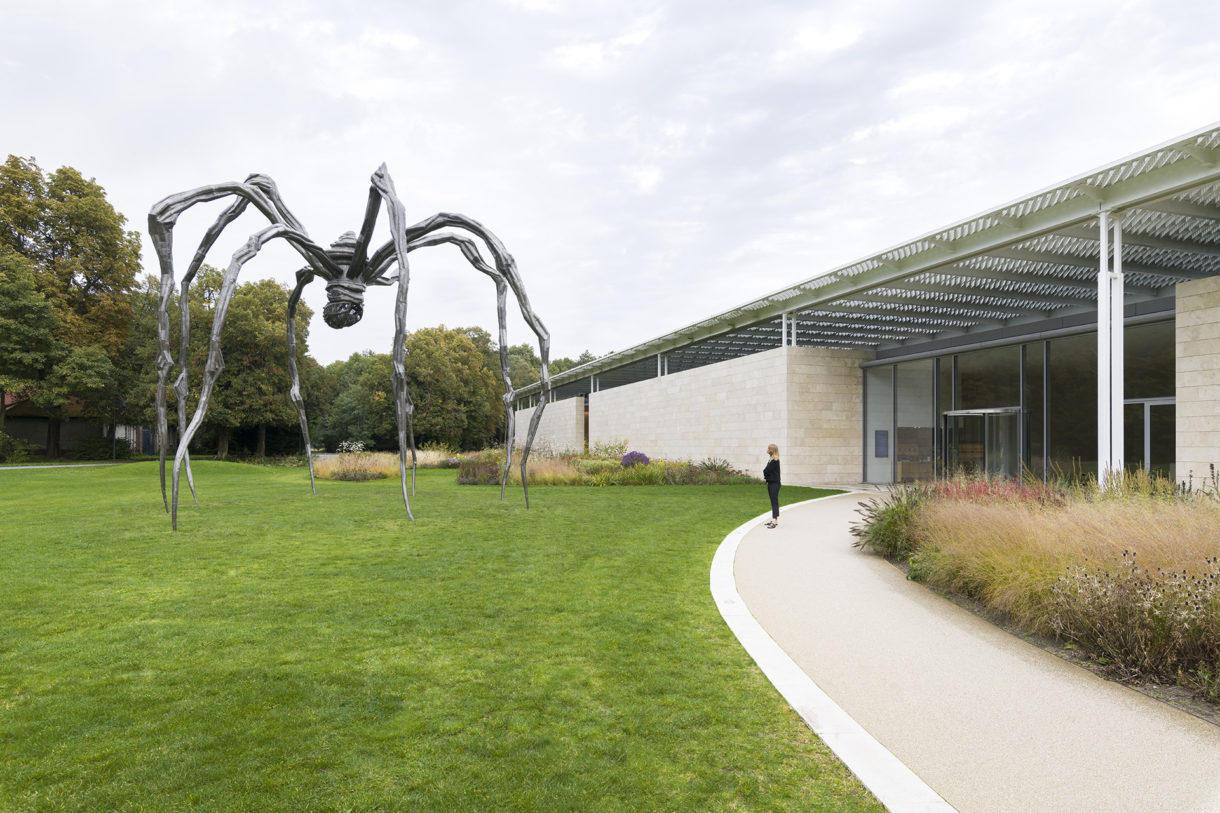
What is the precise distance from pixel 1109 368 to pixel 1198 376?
4.83 feet

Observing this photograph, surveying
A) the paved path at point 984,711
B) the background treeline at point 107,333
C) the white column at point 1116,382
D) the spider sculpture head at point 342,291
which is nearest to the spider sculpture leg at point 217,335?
the spider sculpture head at point 342,291

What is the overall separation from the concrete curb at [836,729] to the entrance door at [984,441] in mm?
14568

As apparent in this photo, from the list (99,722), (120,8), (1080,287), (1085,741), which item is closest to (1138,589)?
(1085,741)

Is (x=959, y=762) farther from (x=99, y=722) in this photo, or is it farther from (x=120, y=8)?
(x=120, y=8)

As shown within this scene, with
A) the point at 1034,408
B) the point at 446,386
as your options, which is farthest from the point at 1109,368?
the point at 446,386

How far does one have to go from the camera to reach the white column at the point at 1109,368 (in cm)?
1009

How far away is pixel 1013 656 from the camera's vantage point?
4.46 metres

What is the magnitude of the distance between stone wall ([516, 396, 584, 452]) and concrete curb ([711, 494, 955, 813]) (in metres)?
31.8

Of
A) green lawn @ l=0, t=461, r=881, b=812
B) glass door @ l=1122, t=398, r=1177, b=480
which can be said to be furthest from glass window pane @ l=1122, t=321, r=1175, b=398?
green lawn @ l=0, t=461, r=881, b=812

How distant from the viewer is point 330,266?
8.59 meters

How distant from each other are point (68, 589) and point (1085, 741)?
7.09 metres

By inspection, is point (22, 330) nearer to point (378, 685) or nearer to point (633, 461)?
point (633, 461)

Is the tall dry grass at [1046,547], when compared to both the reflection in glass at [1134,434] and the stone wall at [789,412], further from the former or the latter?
the stone wall at [789,412]

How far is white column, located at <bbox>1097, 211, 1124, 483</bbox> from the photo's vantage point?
33.1 feet
